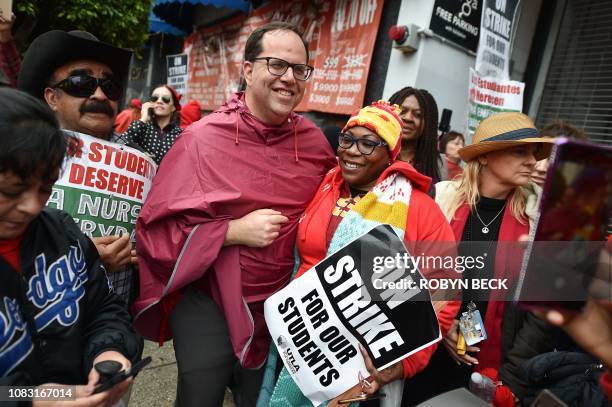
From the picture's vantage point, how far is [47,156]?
1.10m

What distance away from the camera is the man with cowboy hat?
166 cm

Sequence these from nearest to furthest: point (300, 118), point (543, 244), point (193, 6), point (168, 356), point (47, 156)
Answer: point (543, 244), point (47, 156), point (300, 118), point (168, 356), point (193, 6)

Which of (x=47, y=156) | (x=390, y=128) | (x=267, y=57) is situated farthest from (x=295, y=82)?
(x=47, y=156)

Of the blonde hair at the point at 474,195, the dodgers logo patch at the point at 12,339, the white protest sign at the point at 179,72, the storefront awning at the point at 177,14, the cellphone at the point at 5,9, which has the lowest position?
the dodgers logo patch at the point at 12,339

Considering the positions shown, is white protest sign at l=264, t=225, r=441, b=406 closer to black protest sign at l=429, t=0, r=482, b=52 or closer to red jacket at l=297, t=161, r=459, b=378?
red jacket at l=297, t=161, r=459, b=378

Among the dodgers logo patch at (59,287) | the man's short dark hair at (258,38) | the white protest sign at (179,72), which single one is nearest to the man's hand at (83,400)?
the dodgers logo patch at (59,287)

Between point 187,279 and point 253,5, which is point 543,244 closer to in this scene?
point 187,279

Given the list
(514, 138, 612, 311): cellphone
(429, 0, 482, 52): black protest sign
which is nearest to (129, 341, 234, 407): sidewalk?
(514, 138, 612, 311): cellphone

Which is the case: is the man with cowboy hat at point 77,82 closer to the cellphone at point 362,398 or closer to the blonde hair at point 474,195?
the cellphone at point 362,398

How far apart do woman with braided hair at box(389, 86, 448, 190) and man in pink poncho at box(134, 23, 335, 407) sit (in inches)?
42.4

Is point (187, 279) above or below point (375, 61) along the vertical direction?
below

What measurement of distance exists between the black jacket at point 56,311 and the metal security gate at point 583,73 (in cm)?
522

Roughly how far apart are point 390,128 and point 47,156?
1242 millimetres

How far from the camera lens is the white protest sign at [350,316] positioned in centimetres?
144
